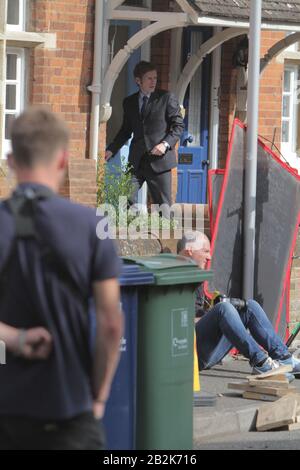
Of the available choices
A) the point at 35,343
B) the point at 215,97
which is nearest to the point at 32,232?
the point at 35,343

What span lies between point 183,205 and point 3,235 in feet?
36.0

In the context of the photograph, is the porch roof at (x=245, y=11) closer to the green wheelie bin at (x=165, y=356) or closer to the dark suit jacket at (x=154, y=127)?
the dark suit jacket at (x=154, y=127)

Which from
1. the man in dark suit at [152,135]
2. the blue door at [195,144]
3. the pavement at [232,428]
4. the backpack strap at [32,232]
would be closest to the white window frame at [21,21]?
the man in dark suit at [152,135]

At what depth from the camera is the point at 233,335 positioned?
9828 millimetres

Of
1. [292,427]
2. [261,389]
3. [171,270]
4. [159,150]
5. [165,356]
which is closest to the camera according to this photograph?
[165,356]

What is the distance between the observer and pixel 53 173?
4.17m

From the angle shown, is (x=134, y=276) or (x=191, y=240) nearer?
(x=134, y=276)

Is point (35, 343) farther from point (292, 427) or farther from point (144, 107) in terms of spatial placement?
point (144, 107)

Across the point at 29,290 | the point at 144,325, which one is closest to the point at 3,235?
the point at 29,290

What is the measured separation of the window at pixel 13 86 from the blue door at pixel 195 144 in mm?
2986

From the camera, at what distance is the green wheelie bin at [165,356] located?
682 centimetres

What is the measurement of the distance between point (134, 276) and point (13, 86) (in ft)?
22.8

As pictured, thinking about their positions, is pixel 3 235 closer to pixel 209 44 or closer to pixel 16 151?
pixel 16 151

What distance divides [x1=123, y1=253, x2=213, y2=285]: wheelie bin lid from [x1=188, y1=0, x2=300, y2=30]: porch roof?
6.32 m
